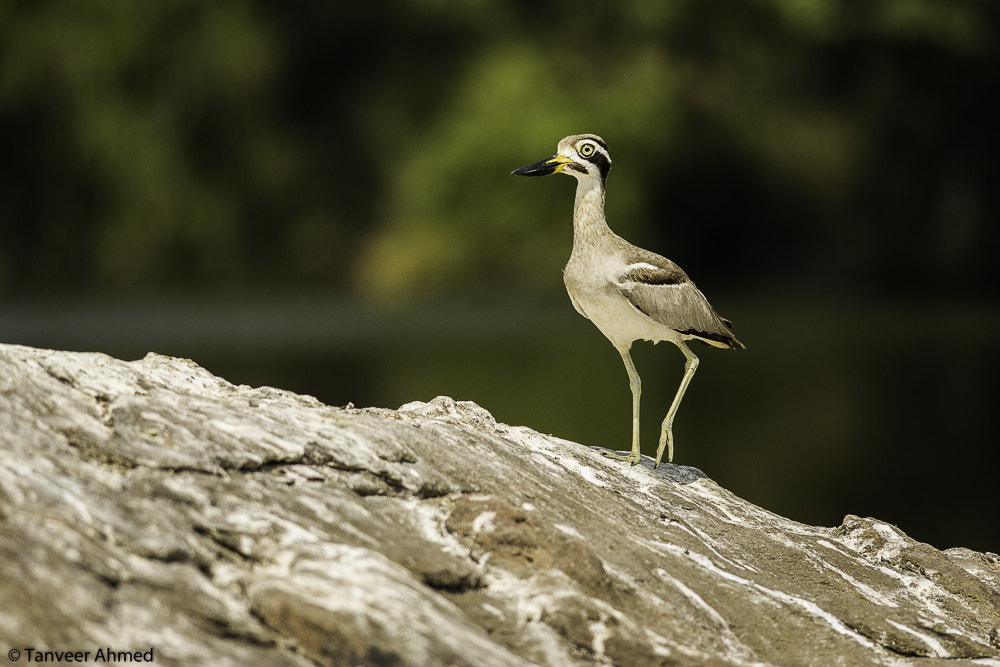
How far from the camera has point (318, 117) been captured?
43469 mm

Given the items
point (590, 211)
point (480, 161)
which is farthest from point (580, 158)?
point (480, 161)

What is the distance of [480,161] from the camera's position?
40.0m

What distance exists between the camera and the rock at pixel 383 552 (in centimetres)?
482

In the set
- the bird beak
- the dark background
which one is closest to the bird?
the bird beak

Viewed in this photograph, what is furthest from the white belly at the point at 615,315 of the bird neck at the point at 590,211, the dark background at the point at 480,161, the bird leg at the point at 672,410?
the dark background at the point at 480,161

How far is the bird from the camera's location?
27.0 feet

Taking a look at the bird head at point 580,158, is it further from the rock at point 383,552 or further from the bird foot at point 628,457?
the bird foot at point 628,457

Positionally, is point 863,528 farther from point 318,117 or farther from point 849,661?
point 318,117

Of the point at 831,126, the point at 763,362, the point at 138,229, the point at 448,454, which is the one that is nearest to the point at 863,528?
the point at 448,454

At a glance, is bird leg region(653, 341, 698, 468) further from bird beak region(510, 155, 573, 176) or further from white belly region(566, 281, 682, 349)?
bird beak region(510, 155, 573, 176)

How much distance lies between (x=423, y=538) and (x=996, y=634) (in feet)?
14.0

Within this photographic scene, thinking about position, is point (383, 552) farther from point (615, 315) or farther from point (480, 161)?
point (480, 161)

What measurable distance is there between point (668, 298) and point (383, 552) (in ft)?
12.5

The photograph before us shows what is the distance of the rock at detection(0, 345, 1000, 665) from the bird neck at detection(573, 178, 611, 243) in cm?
179
